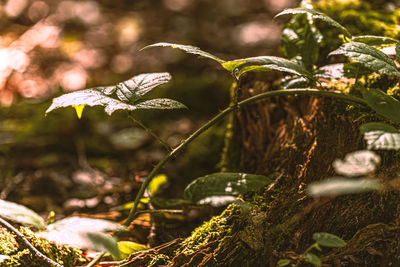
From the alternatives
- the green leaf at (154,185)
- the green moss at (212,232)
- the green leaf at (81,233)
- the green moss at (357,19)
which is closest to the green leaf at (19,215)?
the green leaf at (81,233)

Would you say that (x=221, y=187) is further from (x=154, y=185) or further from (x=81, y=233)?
(x=154, y=185)

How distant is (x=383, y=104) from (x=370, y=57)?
5.8 inches

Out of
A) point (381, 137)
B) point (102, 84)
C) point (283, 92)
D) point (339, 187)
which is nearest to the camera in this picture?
point (339, 187)

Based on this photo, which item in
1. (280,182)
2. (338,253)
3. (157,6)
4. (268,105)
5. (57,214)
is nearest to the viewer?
(338,253)

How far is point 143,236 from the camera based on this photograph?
1631mm

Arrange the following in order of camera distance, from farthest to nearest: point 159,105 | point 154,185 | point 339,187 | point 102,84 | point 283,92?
point 102,84, point 154,185, point 283,92, point 159,105, point 339,187

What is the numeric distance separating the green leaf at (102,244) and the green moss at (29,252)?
1.34ft

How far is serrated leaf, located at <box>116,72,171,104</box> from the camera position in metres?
1.18

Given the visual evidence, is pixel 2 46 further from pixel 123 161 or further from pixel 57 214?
pixel 57 214

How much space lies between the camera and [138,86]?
123 cm

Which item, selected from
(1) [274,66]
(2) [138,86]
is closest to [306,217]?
(1) [274,66]

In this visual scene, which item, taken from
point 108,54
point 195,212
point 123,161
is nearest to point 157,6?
point 108,54

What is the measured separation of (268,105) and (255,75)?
0.19 meters

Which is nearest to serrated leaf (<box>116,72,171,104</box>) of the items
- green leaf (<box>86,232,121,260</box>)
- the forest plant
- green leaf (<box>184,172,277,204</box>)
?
the forest plant
